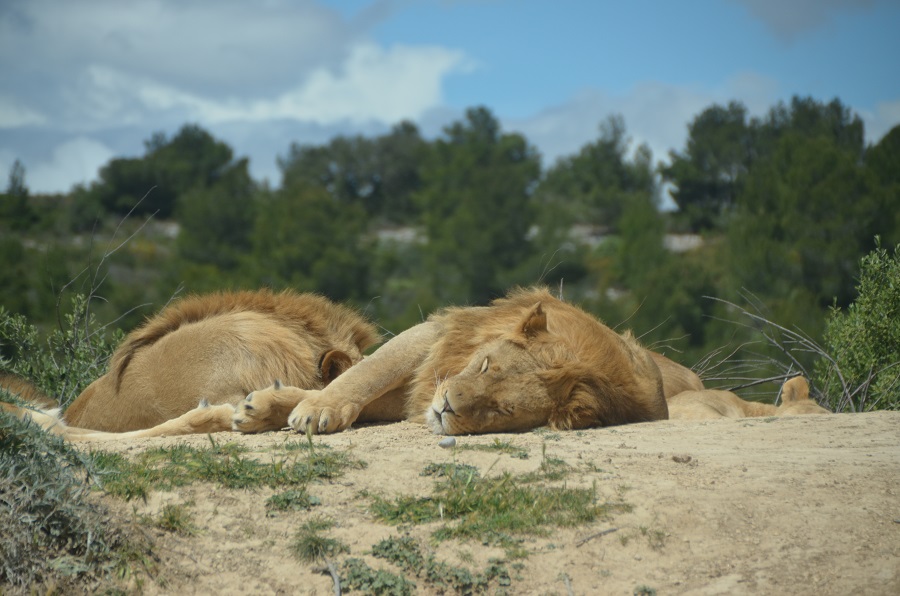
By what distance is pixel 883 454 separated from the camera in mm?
5195

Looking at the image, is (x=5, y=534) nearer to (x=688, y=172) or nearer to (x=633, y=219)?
(x=633, y=219)

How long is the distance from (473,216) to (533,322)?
73.6m

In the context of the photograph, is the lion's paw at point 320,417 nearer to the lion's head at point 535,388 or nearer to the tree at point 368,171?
the lion's head at point 535,388

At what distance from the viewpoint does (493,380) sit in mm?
5801

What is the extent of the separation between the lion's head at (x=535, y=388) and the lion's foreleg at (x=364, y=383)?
320 millimetres

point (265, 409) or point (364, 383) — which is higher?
point (364, 383)

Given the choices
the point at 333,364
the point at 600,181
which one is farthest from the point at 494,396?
the point at 600,181

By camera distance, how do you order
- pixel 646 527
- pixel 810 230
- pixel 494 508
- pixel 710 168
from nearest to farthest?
pixel 646 527, pixel 494 508, pixel 810 230, pixel 710 168

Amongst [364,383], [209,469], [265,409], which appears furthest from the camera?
[364,383]

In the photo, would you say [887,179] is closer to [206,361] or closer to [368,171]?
[206,361]

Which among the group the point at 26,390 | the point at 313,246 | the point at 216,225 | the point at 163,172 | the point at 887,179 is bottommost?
the point at 26,390

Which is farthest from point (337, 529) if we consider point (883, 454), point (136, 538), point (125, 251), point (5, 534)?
point (125, 251)

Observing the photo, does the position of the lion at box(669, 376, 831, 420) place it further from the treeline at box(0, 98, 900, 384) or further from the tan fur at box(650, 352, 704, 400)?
the treeline at box(0, 98, 900, 384)

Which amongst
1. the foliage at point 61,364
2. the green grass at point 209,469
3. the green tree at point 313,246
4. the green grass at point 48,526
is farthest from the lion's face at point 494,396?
the green tree at point 313,246
